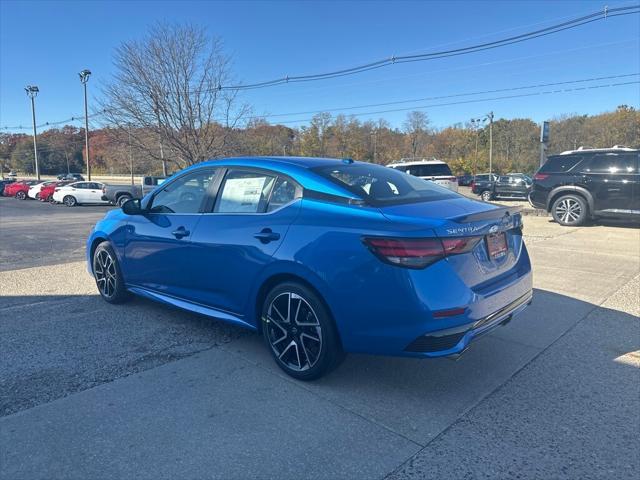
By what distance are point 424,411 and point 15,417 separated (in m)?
2.47

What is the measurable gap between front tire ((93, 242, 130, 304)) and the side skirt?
27 cm

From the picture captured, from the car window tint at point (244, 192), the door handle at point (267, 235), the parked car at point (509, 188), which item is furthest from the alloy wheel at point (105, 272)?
the parked car at point (509, 188)

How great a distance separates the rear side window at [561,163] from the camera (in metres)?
11.3

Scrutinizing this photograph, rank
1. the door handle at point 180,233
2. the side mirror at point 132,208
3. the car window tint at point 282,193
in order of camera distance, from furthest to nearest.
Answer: the side mirror at point 132,208 → the door handle at point 180,233 → the car window tint at point 282,193

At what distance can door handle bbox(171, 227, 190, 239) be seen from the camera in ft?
13.2

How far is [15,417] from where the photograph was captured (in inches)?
112

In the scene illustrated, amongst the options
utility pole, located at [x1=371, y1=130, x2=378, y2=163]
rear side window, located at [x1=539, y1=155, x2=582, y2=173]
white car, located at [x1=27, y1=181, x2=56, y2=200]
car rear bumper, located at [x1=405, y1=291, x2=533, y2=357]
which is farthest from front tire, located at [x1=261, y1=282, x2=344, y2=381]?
utility pole, located at [x1=371, y1=130, x2=378, y2=163]

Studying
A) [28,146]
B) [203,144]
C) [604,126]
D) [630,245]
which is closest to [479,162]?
[604,126]

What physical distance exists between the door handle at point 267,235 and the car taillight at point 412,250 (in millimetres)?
799

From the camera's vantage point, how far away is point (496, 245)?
3.21 metres

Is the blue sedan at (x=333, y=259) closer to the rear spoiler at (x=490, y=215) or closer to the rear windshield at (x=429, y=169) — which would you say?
the rear spoiler at (x=490, y=215)

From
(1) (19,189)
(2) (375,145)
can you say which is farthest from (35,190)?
(2) (375,145)

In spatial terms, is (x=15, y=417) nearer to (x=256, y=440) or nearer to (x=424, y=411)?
(x=256, y=440)

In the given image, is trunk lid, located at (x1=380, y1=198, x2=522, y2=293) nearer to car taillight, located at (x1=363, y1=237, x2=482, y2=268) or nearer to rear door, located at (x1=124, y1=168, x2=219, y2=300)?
car taillight, located at (x1=363, y1=237, x2=482, y2=268)
